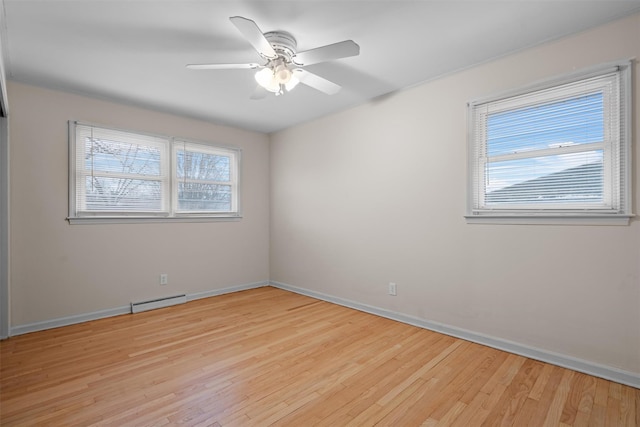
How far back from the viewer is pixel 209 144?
14.3 ft

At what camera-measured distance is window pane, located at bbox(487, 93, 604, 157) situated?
223 cm

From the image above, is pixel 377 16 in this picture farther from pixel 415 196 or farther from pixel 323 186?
pixel 323 186

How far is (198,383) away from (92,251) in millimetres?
2303

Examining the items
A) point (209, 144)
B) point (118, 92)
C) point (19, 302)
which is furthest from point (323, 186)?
point (19, 302)

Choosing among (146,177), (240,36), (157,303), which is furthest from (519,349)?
(146,177)

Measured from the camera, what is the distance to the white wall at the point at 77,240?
9.93ft

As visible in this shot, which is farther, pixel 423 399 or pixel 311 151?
pixel 311 151

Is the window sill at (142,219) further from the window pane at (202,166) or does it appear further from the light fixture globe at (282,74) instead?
the light fixture globe at (282,74)

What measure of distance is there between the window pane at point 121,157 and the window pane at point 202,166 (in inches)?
11.5

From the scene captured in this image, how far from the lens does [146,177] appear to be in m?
3.82

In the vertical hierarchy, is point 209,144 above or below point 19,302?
above

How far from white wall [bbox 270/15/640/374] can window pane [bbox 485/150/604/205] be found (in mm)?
216

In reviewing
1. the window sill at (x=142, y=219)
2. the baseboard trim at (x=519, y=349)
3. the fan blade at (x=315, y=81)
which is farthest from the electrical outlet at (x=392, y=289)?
the window sill at (x=142, y=219)

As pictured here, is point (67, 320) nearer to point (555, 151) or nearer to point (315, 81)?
point (315, 81)
